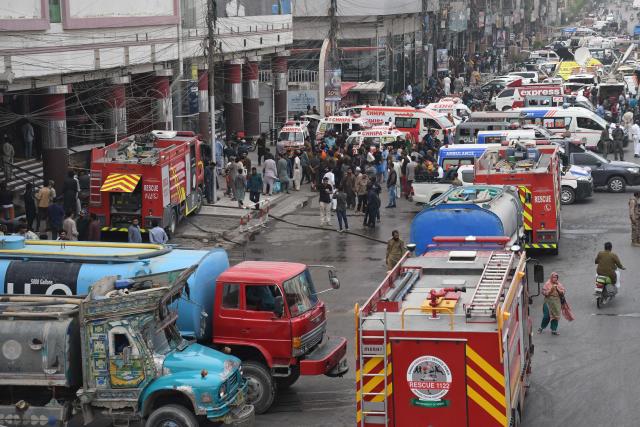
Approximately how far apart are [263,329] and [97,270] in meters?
2.44

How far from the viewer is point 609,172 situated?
3784 centimetres

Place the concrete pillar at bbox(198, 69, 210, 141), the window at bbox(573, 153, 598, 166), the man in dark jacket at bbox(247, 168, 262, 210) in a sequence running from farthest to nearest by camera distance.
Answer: the concrete pillar at bbox(198, 69, 210, 141)
the window at bbox(573, 153, 598, 166)
the man in dark jacket at bbox(247, 168, 262, 210)

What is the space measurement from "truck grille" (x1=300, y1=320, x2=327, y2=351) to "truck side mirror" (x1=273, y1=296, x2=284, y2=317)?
0.49 meters

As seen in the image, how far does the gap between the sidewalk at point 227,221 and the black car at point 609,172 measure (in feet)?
28.2

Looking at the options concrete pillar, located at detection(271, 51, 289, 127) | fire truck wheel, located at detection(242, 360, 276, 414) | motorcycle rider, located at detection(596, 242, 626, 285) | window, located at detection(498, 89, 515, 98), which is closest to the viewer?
fire truck wheel, located at detection(242, 360, 276, 414)

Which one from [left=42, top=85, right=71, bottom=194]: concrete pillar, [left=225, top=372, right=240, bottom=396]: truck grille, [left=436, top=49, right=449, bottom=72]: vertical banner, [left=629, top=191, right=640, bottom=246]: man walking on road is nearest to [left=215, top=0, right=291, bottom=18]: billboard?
[left=42, top=85, right=71, bottom=194]: concrete pillar

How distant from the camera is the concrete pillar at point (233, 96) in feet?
167

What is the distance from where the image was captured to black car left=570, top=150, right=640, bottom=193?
1485 inches

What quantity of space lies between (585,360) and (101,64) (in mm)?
20507

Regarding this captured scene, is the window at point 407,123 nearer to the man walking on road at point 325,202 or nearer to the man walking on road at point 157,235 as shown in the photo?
the man walking on road at point 325,202

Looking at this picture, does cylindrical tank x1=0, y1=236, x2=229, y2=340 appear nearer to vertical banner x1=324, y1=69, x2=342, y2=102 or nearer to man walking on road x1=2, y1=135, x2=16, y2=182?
man walking on road x1=2, y1=135, x2=16, y2=182

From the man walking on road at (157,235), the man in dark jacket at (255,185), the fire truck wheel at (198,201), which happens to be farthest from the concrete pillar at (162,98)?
the man walking on road at (157,235)

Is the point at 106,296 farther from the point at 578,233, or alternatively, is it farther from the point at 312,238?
the point at 578,233

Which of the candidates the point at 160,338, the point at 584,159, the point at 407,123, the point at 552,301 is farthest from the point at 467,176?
the point at 160,338
